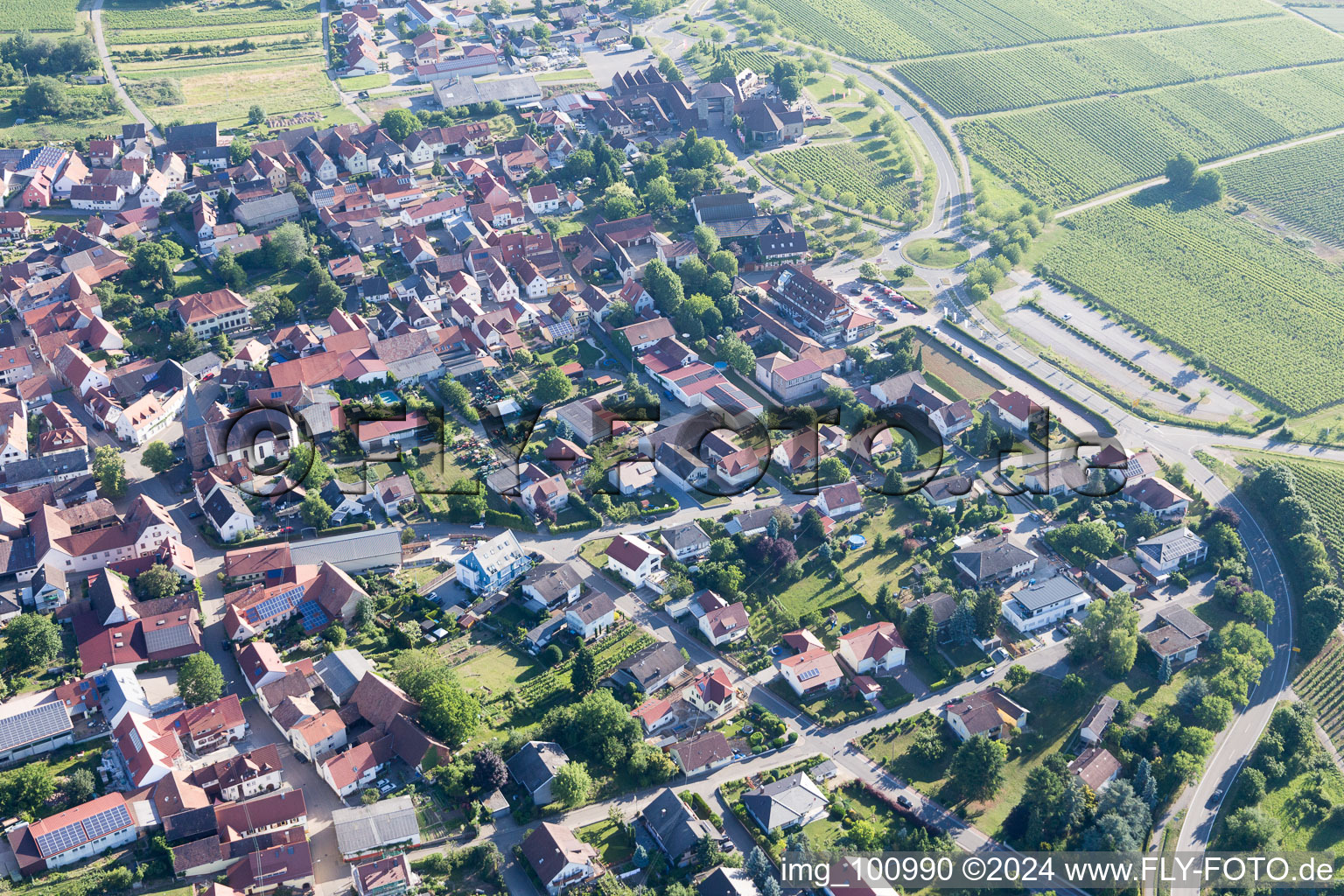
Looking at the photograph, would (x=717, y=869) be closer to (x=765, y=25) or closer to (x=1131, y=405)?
(x=1131, y=405)

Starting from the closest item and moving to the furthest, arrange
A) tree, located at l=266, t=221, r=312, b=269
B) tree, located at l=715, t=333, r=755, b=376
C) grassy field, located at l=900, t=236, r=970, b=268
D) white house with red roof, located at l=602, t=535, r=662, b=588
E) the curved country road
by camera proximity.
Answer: white house with red roof, located at l=602, t=535, r=662, b=588, tree, located at l=715, t=333, r=755, b=376, tree, located at l=266, t=221, r=312, b=269, grassy field, located at l=900, t=236, r=970, b=268, the curved country road

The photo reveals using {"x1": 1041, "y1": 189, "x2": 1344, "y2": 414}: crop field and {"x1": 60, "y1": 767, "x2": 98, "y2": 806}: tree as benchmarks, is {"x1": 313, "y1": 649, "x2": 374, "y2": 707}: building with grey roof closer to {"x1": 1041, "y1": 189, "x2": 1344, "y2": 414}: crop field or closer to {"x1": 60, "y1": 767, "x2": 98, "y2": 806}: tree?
{"x1": 60, "y1": 767, "x2": 98, "y2": 806}: tree

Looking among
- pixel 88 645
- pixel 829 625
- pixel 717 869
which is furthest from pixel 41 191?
pixel 717 869

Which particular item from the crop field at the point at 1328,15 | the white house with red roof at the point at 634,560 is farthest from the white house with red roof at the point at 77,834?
the crop field at the point at 1328,15

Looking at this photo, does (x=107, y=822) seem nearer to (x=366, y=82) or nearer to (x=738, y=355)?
(x=738, y=355)

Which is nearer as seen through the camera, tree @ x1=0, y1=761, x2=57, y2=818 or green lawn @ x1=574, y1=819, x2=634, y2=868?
tree @ x1=0, y1=761, x2=57, y2=818

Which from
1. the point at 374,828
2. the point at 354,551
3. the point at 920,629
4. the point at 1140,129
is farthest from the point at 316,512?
the point at 1140,129

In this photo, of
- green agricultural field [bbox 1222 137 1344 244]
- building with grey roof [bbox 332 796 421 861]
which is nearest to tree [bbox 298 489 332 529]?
building with grey roof [bbox 332 796 421 861]
